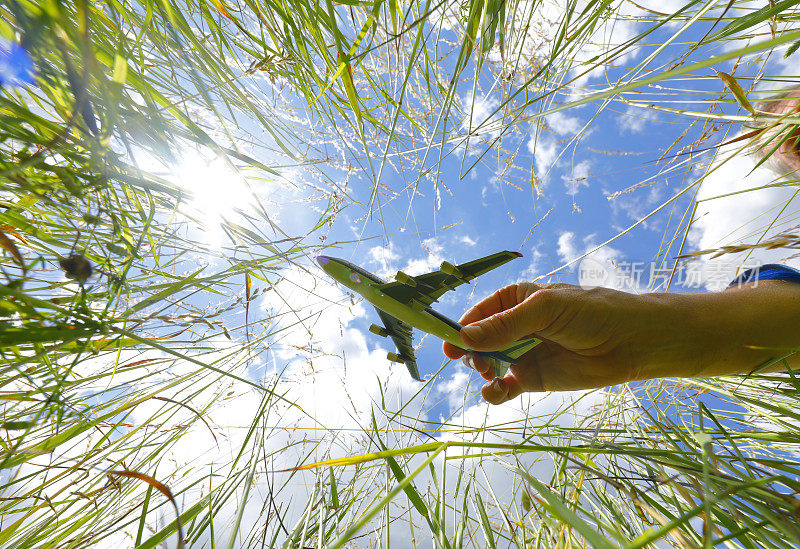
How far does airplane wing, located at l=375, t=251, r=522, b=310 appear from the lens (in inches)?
100

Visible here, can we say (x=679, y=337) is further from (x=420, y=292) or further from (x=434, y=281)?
(x=420, y=292)

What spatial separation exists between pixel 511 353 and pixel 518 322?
73cm

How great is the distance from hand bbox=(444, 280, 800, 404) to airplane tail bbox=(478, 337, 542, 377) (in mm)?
291

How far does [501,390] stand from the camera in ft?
9.60

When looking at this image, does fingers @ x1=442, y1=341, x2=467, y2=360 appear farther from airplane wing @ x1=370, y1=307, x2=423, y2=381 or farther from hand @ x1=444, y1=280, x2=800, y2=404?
hand @ x1=444, y1=280, x2=800, y2=404

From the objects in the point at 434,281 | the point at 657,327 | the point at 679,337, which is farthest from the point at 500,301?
the point at 679,337

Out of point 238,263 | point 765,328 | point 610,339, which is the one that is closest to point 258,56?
point 238,263

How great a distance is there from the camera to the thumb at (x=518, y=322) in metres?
2.29

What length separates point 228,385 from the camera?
181cm

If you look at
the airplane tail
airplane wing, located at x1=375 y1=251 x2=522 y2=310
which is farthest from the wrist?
airplane wing, located at x1=375 y1=251 x2=522 y2=310

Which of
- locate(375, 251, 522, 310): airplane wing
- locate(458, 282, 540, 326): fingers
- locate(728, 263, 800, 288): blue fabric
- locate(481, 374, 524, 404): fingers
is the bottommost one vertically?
locate(481, 374, 524, 404): fingers

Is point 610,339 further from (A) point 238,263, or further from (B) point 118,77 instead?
(B) point 118,77

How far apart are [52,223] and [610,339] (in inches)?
130

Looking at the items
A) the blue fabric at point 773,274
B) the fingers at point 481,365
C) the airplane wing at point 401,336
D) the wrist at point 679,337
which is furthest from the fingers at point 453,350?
the blue fabric at point 773,274
